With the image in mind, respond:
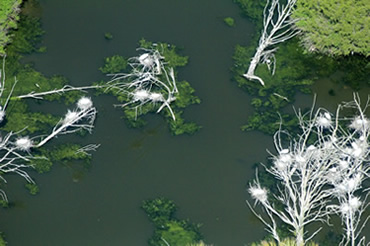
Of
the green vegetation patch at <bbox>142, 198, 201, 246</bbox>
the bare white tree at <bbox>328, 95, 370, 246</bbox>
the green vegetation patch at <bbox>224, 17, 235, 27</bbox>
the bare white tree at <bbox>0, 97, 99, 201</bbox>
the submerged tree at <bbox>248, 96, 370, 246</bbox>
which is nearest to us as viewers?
the submerged tree at <bbox>248, 96, 370, 246</bbox>

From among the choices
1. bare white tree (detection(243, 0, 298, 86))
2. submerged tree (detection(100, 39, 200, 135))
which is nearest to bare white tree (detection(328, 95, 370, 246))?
bare white tree (detection(243, 0, 298, 86))

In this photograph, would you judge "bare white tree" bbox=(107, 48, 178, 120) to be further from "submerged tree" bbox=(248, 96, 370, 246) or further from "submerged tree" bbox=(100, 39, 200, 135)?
"submerged tree" bbox=(248, 96, 370, 246)

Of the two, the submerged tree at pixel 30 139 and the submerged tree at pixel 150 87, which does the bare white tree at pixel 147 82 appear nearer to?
the submerged tree at pixel 150 87

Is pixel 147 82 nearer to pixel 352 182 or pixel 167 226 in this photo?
pixel 167 226

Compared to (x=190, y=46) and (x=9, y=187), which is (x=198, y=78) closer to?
(x=190, y=46)

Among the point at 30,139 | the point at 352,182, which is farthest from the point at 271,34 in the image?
the point at 30,139

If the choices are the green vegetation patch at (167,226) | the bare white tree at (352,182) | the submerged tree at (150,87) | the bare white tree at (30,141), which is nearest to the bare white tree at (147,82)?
the submerged tree at (150,87)
